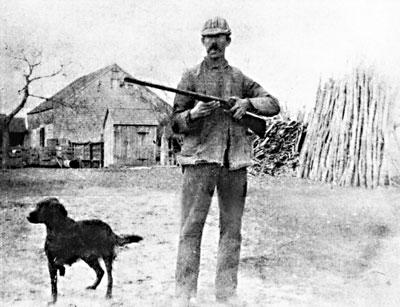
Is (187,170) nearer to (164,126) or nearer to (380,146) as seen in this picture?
(380,146)

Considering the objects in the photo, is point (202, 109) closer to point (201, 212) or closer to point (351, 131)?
point (201, 212)

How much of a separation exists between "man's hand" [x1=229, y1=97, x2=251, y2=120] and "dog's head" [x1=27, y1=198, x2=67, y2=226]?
1.22 m

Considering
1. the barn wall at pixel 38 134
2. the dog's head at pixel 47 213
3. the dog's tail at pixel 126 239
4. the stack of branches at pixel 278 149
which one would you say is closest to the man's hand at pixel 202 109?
the dog's tail at pixel 126 239

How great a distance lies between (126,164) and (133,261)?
28.6 feet

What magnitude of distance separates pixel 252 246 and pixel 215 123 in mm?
2203

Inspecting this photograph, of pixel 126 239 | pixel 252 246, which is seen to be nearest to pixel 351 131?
pixel 252 246

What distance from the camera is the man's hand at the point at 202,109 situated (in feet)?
9.95

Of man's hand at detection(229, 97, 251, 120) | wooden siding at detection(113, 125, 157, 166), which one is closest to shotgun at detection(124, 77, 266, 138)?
man's hand at detection(229, 97, 251, 120)

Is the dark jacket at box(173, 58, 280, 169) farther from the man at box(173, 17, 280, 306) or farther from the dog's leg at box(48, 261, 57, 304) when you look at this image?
the dog's leg at box(48, 261, 57, 304)

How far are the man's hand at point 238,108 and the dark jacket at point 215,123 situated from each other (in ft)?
0.26

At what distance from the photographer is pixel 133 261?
441cm

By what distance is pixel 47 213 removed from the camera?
322 centimetres

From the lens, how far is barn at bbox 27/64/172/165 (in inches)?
387

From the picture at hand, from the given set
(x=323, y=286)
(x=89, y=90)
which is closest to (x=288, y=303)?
(x=323, y=286)
